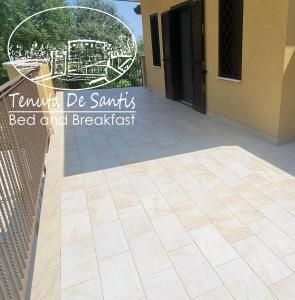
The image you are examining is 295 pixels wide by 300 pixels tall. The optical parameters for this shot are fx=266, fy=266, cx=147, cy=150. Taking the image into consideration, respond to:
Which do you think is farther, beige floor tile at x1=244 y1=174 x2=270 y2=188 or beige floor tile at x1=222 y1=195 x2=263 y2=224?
beige floor tile at x1=244 y1=174 x2=270 y2=188

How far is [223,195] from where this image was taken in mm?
2438

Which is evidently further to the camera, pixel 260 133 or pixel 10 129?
pixel 260 133

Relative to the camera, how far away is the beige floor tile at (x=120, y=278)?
5.08 feet

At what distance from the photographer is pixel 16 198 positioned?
1831 millimetres

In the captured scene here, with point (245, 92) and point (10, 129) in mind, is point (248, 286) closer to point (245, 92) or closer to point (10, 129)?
point (10, 129)

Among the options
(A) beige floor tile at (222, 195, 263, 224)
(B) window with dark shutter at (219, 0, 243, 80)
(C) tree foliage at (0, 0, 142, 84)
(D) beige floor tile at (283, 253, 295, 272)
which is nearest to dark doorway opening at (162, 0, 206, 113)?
(B) window with dark shutter at (219, 0, 243, 80)

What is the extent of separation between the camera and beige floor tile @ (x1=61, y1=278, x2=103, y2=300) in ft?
5.08

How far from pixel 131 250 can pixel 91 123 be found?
11.8 ft

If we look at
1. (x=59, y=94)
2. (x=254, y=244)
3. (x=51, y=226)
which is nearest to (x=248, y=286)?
(x=254, y=244)

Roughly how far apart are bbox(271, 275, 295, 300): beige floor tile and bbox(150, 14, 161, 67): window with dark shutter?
655 cm

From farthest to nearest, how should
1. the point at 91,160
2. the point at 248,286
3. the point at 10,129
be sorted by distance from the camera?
the point at 91,160
the point at 10,129
the point at 248,286

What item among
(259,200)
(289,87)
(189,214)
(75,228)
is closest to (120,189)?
(75,228)

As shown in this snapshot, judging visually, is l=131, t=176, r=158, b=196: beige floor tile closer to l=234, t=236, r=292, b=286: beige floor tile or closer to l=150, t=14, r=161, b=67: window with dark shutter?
l=234, t=236, r=292, b=286: beige floor tile

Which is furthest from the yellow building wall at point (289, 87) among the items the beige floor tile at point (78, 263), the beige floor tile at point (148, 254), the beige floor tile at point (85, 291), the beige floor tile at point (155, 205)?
the beige floor tile at point (85, 291)
